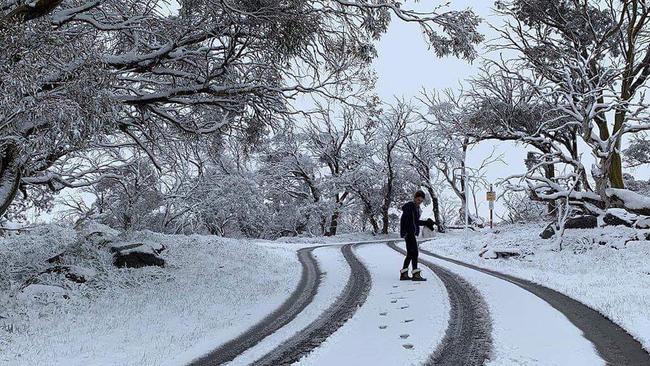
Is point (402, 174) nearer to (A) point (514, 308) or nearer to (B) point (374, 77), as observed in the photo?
(B) point (374, 77)

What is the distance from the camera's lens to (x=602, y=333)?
5426 millimetres

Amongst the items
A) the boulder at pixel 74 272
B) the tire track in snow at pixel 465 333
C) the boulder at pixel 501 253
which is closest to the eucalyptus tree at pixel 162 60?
the boulder at pixel 74 272

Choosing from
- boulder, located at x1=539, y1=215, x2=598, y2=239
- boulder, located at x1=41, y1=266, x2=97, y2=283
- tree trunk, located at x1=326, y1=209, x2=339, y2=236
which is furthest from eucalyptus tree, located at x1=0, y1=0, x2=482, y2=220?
tree trunk, located at x1=326, y1=209, x2=339, y2=236

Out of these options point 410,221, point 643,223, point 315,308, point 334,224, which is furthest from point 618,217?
point 334,224

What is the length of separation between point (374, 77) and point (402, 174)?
29.0 metres

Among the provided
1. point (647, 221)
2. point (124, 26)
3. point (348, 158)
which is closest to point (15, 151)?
point (124, 26)

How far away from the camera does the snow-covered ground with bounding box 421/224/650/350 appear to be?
6.63 m

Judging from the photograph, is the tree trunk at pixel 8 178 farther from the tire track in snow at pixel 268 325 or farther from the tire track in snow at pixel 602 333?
the tire track in snow at pixel 602 333

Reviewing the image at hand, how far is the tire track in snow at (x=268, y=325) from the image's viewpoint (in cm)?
505

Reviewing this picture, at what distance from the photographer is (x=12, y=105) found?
557cm

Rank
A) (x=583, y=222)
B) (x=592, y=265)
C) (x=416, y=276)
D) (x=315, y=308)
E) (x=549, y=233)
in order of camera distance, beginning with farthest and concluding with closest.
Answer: (x=549, y=233) → (x=583, y=222) → (x=592, y=265) → (x=416, y=276) → (x=315, y=308)

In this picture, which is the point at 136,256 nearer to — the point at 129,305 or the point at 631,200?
the point at 129,305

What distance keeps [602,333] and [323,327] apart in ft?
10.3

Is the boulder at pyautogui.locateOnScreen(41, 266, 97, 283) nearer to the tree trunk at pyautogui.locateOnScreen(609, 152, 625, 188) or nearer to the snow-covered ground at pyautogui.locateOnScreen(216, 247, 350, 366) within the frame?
the snow-covered ground at pyautogui.locateOnScreen(216, 247, 350, 366)
